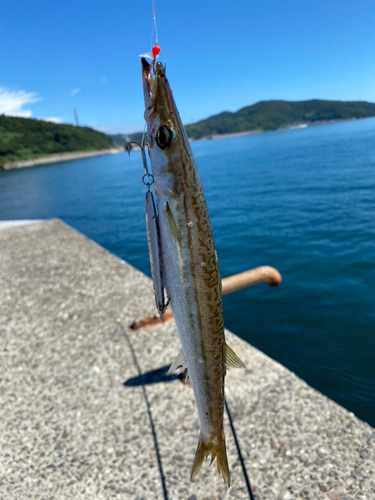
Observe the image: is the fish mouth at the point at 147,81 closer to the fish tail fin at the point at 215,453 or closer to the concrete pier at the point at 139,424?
the fish tail fin at the point at 215,453

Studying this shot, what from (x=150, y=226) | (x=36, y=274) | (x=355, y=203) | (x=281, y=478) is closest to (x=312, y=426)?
(x=281, y=478)

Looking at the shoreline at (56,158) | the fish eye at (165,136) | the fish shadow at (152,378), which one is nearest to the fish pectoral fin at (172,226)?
the fish eye at (165,136)

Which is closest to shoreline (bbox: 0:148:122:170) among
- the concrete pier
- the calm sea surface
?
the calm sea surface

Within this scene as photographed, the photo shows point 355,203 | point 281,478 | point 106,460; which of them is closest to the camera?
point 281,478

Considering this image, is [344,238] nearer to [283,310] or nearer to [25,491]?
[283,310]

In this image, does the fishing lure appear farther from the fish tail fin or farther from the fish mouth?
the fish tail fin

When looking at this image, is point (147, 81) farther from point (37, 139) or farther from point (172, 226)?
point (37, 139)
